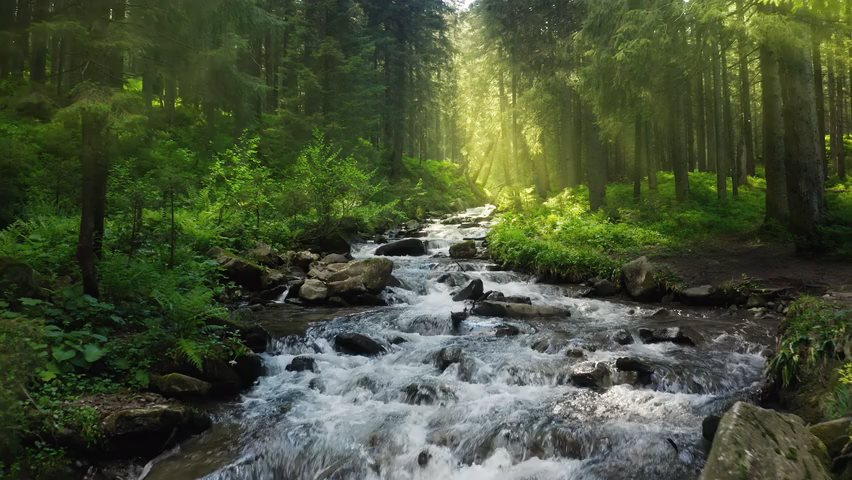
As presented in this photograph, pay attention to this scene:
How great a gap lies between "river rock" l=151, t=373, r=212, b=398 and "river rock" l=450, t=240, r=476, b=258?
12506 mm

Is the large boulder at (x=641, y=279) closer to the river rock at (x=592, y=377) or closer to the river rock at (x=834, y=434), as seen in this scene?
the river rock at (x=592, y=377)

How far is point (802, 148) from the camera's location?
1254cm

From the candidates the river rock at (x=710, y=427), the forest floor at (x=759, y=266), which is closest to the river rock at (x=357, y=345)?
the river rock at (x=710, y=427)

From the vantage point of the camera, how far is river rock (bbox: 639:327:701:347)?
28.4ft

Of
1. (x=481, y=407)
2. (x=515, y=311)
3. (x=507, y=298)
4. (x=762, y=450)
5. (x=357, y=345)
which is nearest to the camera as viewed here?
(x=762, y=450)

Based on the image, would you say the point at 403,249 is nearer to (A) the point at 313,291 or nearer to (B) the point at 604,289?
(A) the point at 313,291

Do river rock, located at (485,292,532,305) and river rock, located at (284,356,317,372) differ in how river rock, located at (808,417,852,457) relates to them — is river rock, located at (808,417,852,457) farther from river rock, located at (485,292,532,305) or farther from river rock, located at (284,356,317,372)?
river rock, located at (485,292,532,305)

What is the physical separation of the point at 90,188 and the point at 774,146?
17196 millimetres

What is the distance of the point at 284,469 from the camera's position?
5430mm

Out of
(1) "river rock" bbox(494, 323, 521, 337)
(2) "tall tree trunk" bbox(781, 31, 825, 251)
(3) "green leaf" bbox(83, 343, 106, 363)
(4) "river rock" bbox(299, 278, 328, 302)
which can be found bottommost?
(1) "river rock" bbox(494, 323, 521, 337)

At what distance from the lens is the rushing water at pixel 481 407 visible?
534cm

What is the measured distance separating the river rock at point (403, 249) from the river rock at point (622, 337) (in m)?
10.5

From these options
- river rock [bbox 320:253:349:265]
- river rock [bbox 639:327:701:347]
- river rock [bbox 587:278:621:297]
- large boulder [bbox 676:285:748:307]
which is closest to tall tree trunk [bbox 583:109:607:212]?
river rock [bbox 587:278:621:297]

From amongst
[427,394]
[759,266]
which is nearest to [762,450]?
[427,394]
